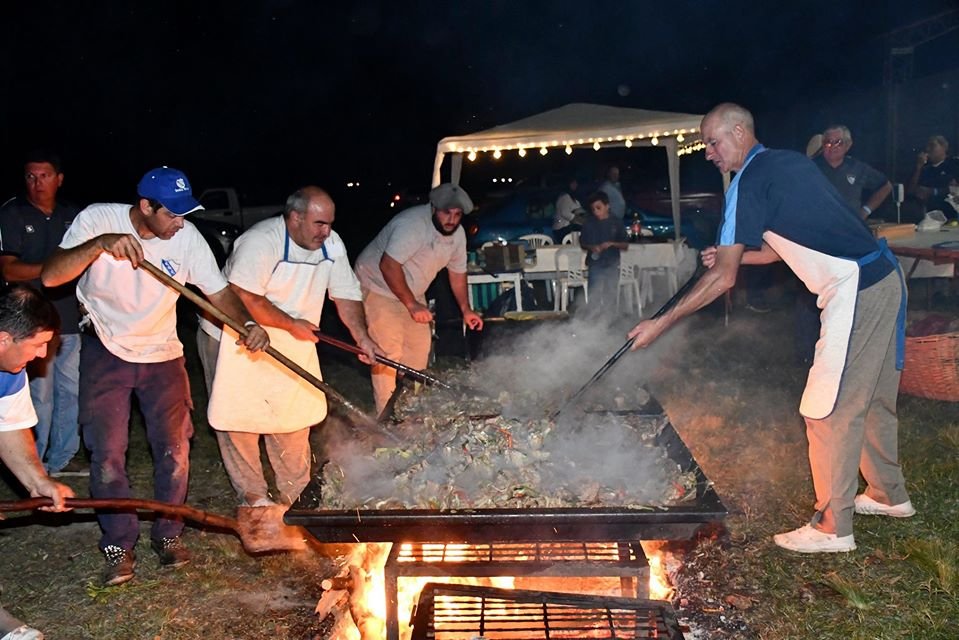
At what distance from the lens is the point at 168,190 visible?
404 centimetres

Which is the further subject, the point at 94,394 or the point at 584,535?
the point at 94,394

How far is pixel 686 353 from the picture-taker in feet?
32.3

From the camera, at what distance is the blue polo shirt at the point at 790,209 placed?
4.09 m

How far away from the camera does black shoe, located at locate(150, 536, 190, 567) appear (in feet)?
15.4

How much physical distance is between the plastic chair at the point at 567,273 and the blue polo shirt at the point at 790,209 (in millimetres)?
6741

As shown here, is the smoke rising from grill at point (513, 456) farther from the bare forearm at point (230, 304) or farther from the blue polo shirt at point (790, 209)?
the blue polo shirt at point (790, 209)

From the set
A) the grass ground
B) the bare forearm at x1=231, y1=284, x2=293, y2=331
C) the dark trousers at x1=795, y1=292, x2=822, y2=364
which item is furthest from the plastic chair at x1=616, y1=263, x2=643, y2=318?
the bare forearm at x1=231, y1=284, x2=293, y2=331

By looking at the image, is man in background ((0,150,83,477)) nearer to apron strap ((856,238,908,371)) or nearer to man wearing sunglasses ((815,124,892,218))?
apron strap ((856,238,908,371))

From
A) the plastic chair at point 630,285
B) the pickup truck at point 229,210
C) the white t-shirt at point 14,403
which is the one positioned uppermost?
the pickup truck at point 229,210

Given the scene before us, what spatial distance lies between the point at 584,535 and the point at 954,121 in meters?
18.2

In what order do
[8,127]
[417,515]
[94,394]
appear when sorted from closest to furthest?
[417,515] < [94,394] < [8,127]

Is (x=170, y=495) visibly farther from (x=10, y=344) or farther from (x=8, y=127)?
(x=8, y=127)

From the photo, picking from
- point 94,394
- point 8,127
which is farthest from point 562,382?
point 8,127

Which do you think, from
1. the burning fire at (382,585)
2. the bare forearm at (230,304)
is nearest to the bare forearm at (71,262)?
the bare forearm at (230,304)
